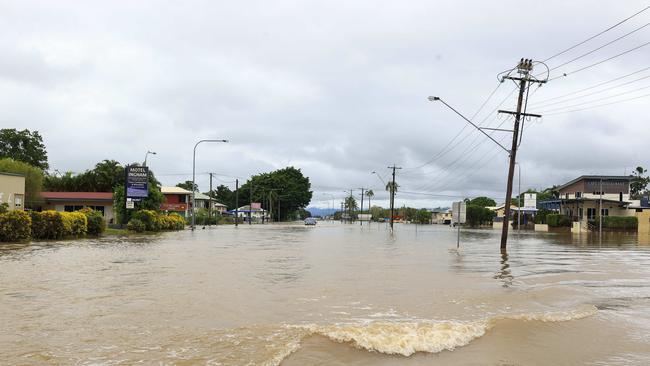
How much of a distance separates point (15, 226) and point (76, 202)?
4044 centimetres

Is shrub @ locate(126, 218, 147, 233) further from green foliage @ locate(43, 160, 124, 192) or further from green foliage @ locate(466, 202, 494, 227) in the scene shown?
green foliage @ locate(466, 202, 494, 227)

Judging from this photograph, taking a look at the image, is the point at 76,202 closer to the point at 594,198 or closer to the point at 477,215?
the point at 477,215

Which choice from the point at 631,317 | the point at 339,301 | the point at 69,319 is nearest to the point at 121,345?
the point at 69,319

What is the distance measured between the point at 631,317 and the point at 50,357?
10.7 metres

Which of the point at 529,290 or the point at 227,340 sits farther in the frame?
the point at 529,290

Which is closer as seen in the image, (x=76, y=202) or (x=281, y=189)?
(x=76, y=202)

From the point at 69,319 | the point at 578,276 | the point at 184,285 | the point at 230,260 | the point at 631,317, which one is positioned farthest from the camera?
the point at 230,260

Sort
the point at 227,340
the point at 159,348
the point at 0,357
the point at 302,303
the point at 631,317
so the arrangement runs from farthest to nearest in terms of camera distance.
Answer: the point at 302,303
the point at 631,317
the point at 227,340
the point at 159,348
the point at 0,357

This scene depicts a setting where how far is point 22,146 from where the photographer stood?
8319 centimetres

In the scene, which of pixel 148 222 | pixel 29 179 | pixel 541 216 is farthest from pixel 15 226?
pixel 541 216

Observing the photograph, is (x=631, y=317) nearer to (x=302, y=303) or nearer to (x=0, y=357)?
(x=302, y=303)

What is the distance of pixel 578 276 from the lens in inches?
683

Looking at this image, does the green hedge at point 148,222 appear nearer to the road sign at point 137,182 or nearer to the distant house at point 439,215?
the road sign at point 137,182

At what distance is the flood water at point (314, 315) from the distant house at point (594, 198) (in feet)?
190
